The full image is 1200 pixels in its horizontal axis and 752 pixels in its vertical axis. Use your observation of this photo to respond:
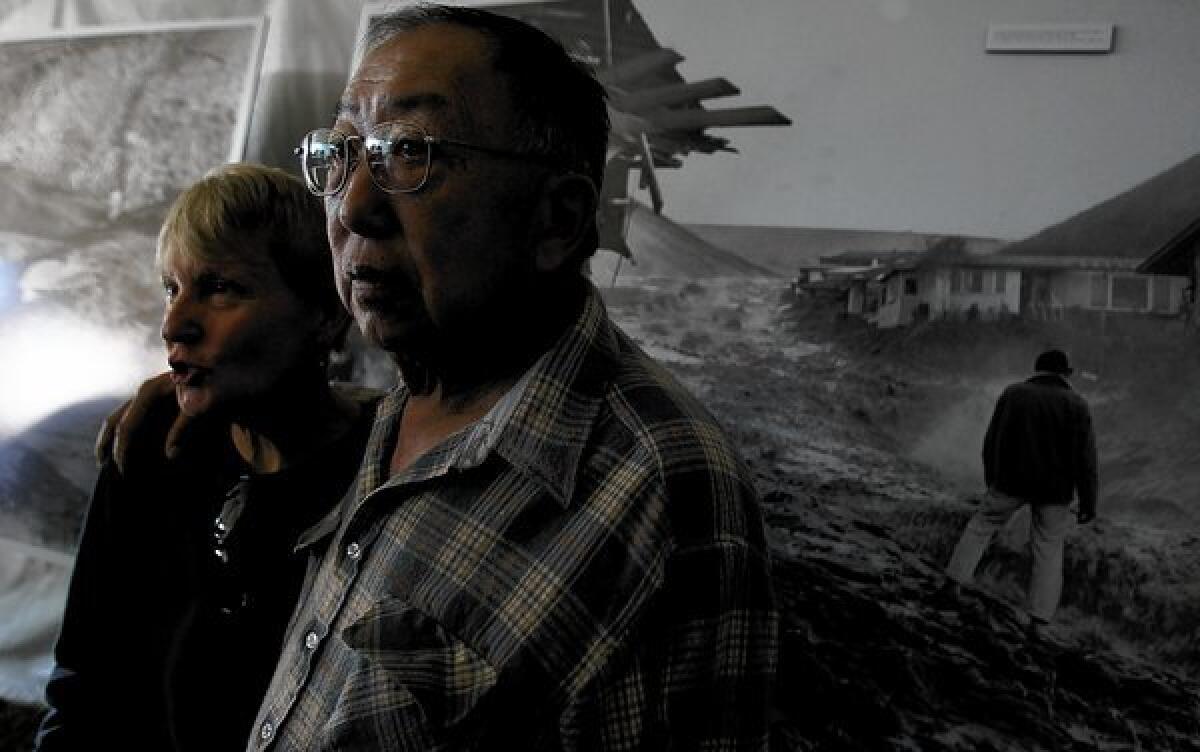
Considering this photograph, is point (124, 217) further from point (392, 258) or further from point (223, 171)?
point (392, 258)

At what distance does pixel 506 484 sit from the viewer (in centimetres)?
65

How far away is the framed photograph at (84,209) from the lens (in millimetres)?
2492

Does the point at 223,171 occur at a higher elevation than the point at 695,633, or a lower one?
higher

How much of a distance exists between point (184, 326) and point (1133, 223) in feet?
4.81

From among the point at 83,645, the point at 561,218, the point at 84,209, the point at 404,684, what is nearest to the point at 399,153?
the point at 561,218

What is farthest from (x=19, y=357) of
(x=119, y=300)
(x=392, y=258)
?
(x=392, y=258)

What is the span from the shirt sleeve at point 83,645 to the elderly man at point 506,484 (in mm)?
389

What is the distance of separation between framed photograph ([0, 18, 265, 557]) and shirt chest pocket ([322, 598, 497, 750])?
204 cm

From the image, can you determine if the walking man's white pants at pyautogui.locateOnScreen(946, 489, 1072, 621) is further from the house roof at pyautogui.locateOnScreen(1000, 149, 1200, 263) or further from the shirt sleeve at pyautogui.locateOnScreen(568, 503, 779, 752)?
the shirt sleeve at pyautogui.locateOnScreen(568, 503, 779, 752)

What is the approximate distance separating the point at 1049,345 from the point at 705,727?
1.24 meters

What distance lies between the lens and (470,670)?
1.95 ft

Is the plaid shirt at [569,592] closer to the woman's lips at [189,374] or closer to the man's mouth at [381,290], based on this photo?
the man's mouth at [381,290]

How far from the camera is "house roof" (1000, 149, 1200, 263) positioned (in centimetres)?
150

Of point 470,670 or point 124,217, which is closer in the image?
point 470,670
